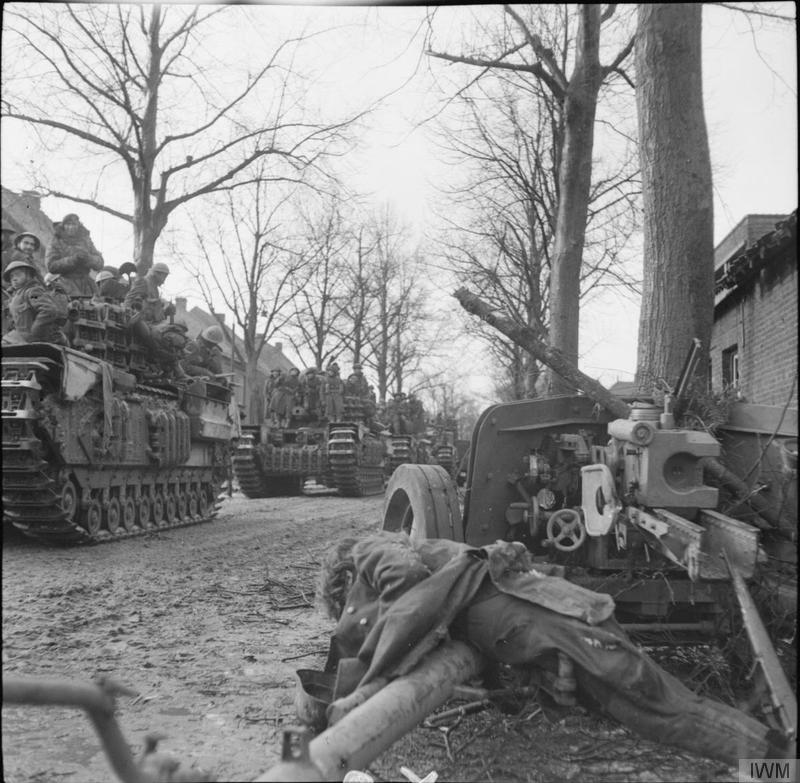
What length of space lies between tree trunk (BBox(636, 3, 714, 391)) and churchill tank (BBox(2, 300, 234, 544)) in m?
6.35

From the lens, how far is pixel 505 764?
8.84 ft

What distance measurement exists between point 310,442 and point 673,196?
14731 mm

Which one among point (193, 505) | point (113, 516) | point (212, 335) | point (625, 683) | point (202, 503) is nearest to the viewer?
point (625, 683)

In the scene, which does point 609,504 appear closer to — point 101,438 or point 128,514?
point 101,438

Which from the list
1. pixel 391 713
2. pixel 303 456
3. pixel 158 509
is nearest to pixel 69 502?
pixel 158 509

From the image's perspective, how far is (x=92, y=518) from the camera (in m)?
9.77

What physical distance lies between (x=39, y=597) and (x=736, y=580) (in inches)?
206

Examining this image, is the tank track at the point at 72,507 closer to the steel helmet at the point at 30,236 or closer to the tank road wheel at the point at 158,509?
the tank road wheel at the point at 158,509

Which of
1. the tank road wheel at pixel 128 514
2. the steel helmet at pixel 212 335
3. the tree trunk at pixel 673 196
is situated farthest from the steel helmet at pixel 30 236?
the tree trunk at pixel 673 196

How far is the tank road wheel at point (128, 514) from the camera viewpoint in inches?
428

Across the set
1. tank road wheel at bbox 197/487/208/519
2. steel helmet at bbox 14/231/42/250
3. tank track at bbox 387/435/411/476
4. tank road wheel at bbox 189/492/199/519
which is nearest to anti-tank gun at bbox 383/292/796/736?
steel helmet at bbox 14/231/42/250

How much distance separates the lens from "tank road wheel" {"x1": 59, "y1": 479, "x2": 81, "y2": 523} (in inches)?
357

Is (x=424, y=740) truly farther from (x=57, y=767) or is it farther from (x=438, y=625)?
(x=57, y=767)

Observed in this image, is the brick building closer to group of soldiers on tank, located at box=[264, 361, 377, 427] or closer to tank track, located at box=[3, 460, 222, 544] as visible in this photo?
tank track, located at box=[3, 460, 222, 544]
